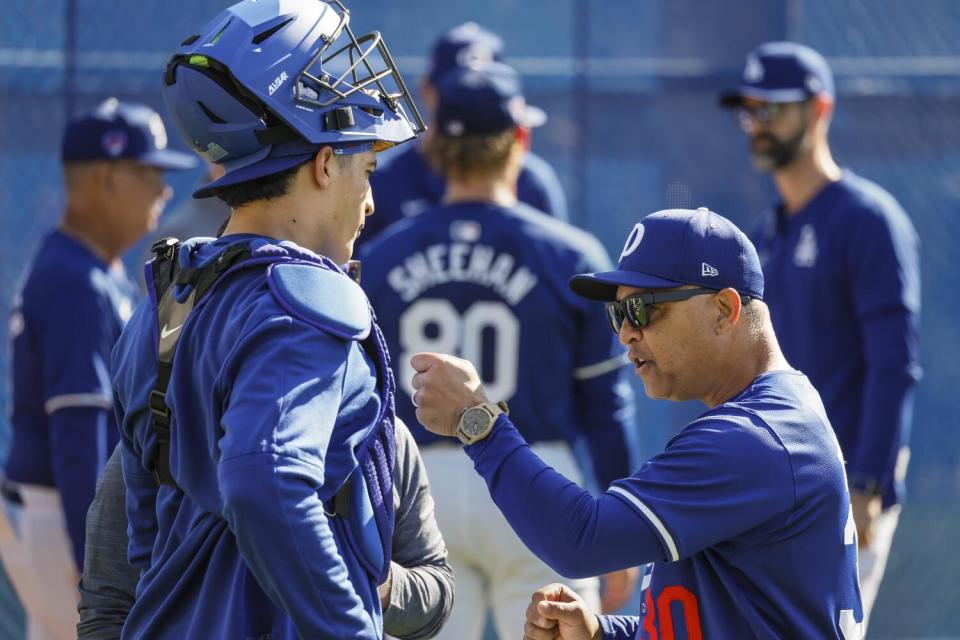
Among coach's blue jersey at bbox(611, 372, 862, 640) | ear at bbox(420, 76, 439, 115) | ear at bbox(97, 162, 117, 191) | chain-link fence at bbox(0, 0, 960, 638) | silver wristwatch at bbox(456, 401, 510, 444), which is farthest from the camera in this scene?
chain-link fence at bbox(0, 0, 960, 638)

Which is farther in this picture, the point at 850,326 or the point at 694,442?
the point at 850,326

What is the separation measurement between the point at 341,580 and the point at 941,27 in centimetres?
500

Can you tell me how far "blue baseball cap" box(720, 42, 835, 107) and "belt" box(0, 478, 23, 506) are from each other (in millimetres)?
2939

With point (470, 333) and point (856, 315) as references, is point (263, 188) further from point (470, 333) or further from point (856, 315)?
point (856, 315)

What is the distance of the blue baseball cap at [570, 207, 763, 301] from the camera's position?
97.3 inches

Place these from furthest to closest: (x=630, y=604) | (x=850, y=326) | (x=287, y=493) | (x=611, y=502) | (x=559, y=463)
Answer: (x=630, y=604), (x=850, y=326), (x=559, y=463), (x=611, y=502), (x=287, y=493)

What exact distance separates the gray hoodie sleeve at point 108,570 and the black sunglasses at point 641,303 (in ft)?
3.02

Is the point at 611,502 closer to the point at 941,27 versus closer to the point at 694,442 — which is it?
the point at 694,442

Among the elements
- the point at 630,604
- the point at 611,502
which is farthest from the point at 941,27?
the point at 611,502

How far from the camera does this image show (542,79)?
5852mm

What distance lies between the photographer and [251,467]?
1889mm

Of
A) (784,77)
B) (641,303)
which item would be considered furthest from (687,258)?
(784,77)

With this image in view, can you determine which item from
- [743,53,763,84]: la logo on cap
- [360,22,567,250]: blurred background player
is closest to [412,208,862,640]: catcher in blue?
[360,22,567,250]: blurred background player

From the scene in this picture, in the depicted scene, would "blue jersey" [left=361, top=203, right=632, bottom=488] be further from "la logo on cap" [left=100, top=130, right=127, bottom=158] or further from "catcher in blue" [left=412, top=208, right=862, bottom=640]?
"catcher in blue" [left=412, top=208, right=862, bottom=640]
